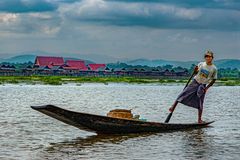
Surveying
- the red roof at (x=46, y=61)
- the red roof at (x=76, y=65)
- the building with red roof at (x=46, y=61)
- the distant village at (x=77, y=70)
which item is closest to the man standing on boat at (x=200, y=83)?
the distant village at (x=77, y=70)

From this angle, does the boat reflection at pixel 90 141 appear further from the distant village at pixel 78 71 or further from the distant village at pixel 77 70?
the distant village at pixel 77 70

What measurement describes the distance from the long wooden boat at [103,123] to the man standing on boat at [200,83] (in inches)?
39.3

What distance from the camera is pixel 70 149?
11.5 meters

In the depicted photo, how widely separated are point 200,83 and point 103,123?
3451 millimetres

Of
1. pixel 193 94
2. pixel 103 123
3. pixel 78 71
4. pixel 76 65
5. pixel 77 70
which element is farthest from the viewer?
pixel 76 65

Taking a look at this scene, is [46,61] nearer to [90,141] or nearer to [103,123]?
[103,123]

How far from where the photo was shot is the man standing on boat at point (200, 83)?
47.4 feet

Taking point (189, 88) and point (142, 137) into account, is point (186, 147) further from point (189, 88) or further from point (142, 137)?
point (189, 88)

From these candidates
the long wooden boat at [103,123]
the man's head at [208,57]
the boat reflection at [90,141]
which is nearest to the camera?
the boat reflection at [90,141]

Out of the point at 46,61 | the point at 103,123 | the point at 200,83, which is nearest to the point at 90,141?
the point at 103,123

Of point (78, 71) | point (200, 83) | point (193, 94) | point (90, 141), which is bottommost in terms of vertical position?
point (78, 71)

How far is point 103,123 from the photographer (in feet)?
43.0

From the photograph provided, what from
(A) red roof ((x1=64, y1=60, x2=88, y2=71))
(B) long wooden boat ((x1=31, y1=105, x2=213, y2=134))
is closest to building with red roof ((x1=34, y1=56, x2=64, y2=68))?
(A) red roof ((x1=64, y1=60, x2=88, y2=71))

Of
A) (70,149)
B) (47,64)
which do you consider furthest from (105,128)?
(47,64)
